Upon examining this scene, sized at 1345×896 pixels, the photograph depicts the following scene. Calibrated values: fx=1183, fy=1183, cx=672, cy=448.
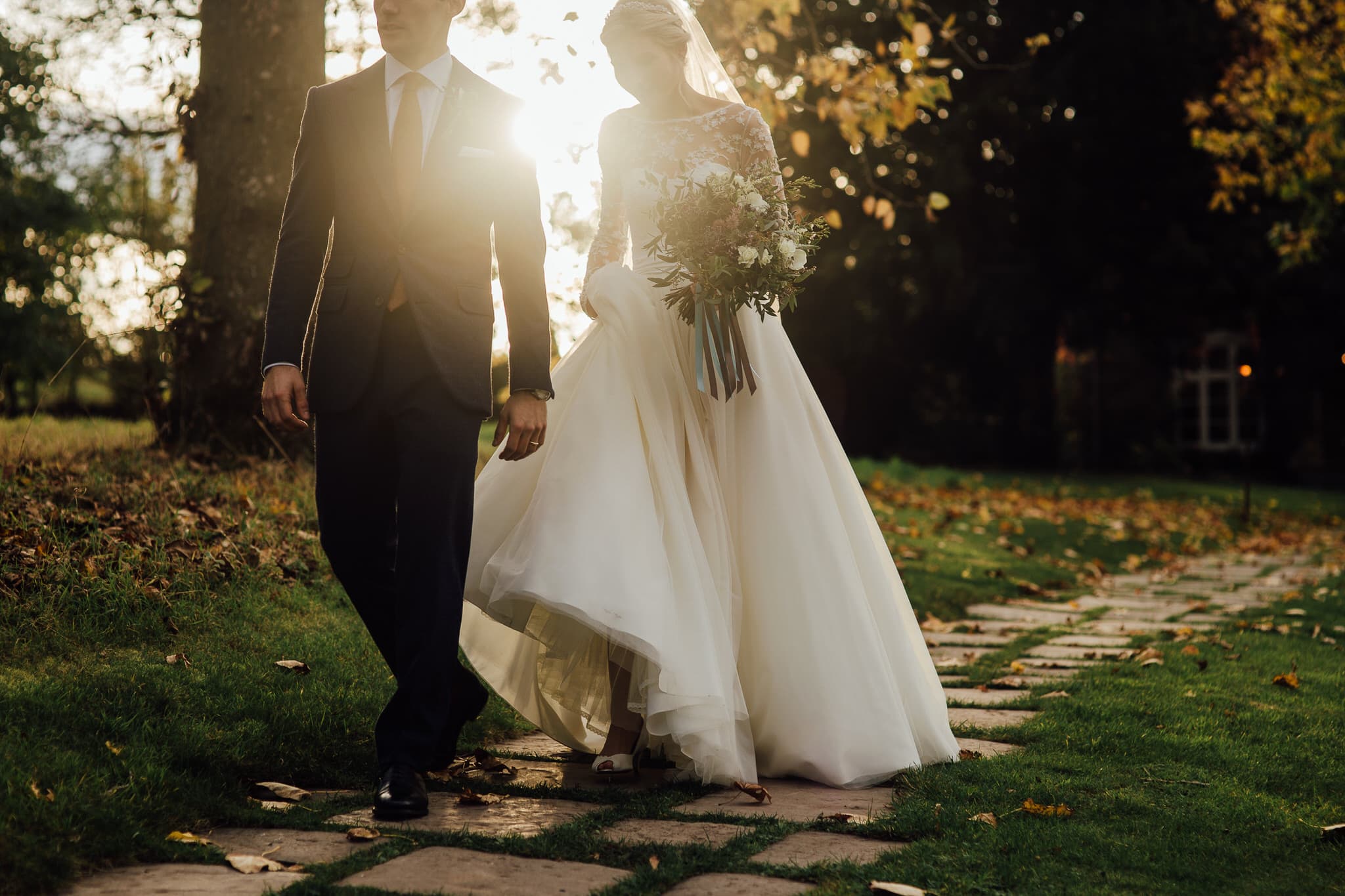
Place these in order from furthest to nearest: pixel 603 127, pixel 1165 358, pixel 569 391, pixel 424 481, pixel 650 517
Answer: pixel 1165 358, pixel 603 127, pixel 569 391, pixel 650 517, pixel 424 481

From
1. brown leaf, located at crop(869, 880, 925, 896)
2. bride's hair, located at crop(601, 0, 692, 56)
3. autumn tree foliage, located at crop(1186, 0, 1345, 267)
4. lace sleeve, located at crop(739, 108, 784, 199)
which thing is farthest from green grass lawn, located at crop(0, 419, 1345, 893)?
autumn tree foliage, located at crop(1186, 0, 1345, 267)

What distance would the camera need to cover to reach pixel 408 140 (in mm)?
3227

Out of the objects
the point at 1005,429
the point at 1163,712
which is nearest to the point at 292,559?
the point at 1163,712

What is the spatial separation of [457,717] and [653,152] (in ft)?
6.32

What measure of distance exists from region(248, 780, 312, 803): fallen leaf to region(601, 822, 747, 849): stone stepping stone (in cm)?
86

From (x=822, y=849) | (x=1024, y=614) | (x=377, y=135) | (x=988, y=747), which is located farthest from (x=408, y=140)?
(x=1024, y=614)

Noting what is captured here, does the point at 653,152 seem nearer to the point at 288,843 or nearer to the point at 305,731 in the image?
the point at 305,731

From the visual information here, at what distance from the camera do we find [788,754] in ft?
11.3

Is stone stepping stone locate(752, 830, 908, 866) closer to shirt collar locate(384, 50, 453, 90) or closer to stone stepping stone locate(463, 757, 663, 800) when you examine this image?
stone stepping stone locate(463, 757, 663, 800)

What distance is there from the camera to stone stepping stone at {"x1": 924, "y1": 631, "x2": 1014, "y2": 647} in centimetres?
610

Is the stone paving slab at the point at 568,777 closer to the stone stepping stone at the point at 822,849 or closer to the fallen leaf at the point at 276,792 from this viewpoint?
the fallen leaf at the point at 276,792

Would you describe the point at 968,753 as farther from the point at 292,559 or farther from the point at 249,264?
the point at 249,264

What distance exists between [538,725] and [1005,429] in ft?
73.9

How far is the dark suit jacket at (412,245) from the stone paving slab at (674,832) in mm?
1144
